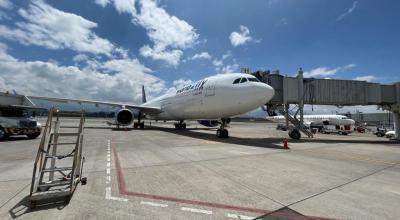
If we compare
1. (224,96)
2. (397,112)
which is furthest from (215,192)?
(397,112)

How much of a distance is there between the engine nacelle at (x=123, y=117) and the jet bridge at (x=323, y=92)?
14542 mm

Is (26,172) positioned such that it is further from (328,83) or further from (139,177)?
(328,83)

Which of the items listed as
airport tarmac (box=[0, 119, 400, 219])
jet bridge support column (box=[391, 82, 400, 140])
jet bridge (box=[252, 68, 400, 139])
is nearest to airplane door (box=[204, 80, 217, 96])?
jet bridge (box=[252, 68, 400, 139])

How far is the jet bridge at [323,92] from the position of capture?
63.1ft

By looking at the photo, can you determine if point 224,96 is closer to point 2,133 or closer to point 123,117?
point 123,117

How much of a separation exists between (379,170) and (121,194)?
818 cm

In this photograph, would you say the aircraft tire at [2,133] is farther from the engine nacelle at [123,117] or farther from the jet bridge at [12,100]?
the engine nacelle at [123,117]

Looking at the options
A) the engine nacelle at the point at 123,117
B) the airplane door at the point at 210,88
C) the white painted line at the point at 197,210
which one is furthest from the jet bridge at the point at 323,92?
the white painted line at the point at 197,210

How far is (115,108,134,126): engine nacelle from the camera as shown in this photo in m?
23.9

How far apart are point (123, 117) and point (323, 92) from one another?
21054mm

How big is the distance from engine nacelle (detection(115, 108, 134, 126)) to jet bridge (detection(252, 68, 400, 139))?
47.7 ft

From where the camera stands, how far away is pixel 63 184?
442cm

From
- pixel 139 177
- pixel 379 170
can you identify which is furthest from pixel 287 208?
pixel 379 170

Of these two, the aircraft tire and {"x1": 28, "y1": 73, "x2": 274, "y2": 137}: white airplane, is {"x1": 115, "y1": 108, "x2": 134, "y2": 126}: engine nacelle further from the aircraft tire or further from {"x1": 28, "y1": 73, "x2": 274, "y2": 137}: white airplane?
the aircraft tire
